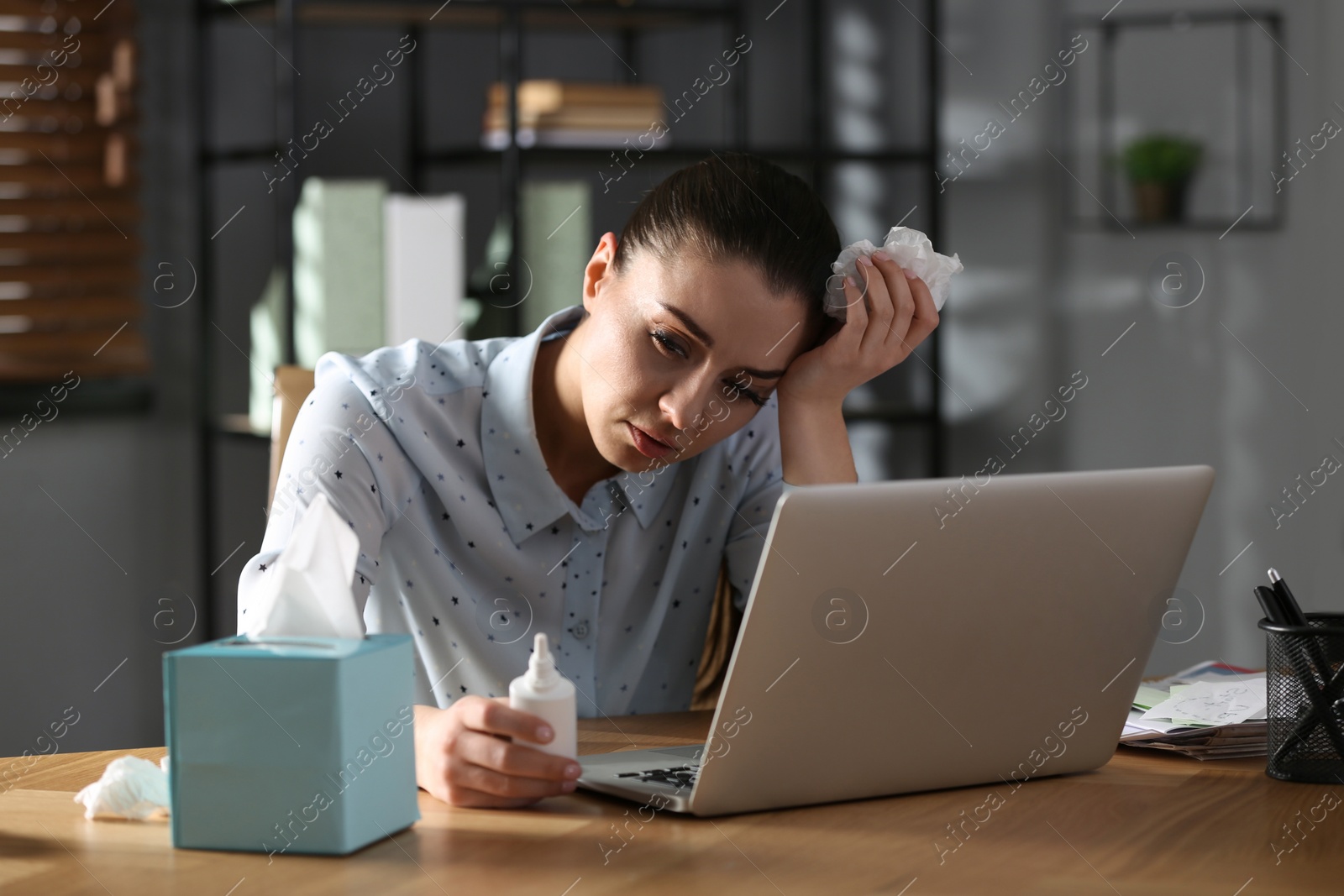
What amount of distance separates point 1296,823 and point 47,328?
2.12m

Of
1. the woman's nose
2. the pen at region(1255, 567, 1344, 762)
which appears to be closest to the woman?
the woman's nose

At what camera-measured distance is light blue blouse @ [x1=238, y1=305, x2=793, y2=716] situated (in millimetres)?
1340

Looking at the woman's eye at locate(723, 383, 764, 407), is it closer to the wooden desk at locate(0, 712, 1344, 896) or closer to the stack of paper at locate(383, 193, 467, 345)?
the wooden desk at locate(0, 712, 1344, 896)

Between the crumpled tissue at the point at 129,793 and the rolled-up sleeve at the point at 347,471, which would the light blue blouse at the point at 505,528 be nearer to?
the rolled-up sleeve at the point at 347,471

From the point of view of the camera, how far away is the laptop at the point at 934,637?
88 cm

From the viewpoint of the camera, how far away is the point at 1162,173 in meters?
2.56

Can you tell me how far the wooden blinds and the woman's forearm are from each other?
4.92ft

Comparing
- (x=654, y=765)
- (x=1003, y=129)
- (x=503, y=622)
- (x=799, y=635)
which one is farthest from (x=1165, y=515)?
(x=1003, y=129)

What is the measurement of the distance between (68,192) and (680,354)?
1.59m

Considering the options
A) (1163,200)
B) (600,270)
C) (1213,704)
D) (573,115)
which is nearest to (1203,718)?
(1213,704)

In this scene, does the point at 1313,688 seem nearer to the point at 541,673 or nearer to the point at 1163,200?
the point at 541,673

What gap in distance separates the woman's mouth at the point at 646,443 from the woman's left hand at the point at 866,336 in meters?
0.20

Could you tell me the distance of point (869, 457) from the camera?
3.00m

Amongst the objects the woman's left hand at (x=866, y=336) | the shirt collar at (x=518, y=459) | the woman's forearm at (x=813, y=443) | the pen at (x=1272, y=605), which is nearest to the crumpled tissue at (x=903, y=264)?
the woman's left hand at (x=866, y=336)
